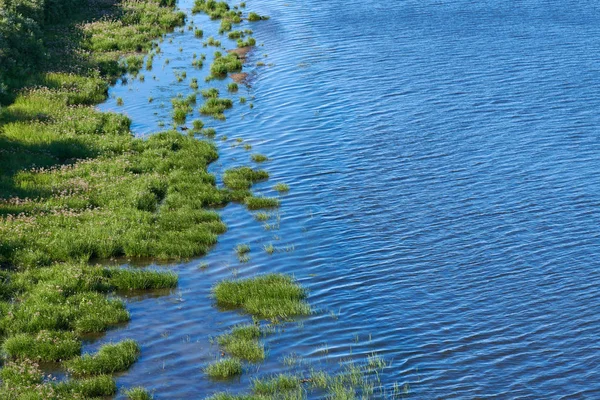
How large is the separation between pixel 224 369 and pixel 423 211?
11.0 m

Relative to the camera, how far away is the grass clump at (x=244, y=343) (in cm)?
1848

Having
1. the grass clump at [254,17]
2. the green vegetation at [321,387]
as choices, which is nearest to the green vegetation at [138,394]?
the green vegetation at [321,387]

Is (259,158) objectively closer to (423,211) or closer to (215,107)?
(215,107)

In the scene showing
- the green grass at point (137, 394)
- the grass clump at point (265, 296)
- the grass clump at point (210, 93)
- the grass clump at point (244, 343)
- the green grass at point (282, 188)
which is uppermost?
the green grass at point (137, 394)

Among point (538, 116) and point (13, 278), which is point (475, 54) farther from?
point (13, 278)

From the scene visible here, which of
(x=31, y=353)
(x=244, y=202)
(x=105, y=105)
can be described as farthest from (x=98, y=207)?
(x=105, y=105)

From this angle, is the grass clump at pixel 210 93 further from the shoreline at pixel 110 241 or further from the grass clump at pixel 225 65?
the grass clump at pixel 225 65

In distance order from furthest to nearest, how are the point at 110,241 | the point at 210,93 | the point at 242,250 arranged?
the point at 210,93, the point at 242,250, the point at 110,241

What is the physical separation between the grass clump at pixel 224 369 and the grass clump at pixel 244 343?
1.88 ft

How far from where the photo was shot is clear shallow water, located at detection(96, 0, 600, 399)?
18562 millimetres

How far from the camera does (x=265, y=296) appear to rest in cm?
2130

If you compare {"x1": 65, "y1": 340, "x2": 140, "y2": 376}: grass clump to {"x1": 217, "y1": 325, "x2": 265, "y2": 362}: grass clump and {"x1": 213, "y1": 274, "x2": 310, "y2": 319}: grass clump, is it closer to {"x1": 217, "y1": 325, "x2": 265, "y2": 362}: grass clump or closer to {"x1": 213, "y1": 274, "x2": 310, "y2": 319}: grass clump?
{"x1": 217, "y1": 325, "x2": 265, "y2": 362}: grass clump

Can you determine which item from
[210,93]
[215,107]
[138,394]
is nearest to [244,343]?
[138,394]

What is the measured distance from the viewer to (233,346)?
1872 centimetres
